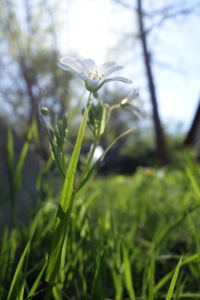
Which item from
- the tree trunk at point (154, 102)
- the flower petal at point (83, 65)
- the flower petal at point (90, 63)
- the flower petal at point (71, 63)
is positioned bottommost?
the flower petal at point (71, 63)

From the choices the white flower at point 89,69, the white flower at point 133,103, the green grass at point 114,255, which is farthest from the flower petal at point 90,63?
the green grass at point 114,255

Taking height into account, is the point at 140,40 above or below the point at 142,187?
above

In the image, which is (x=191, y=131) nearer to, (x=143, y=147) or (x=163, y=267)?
(x=143, y=147)

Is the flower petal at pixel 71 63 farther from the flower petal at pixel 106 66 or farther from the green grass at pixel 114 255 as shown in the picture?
the green grass at pixel 114 255

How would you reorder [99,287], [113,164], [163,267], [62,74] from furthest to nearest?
[113,164] → [62,74] → [163,267] → [99,287]

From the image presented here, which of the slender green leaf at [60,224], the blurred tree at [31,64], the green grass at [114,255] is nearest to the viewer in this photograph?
the slender green leaf at [60,224]

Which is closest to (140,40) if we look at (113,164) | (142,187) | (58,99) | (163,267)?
(58,99)

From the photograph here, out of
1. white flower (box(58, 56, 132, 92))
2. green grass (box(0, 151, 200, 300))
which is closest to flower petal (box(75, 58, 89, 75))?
white flower (box(58, 56, 132, 92))
